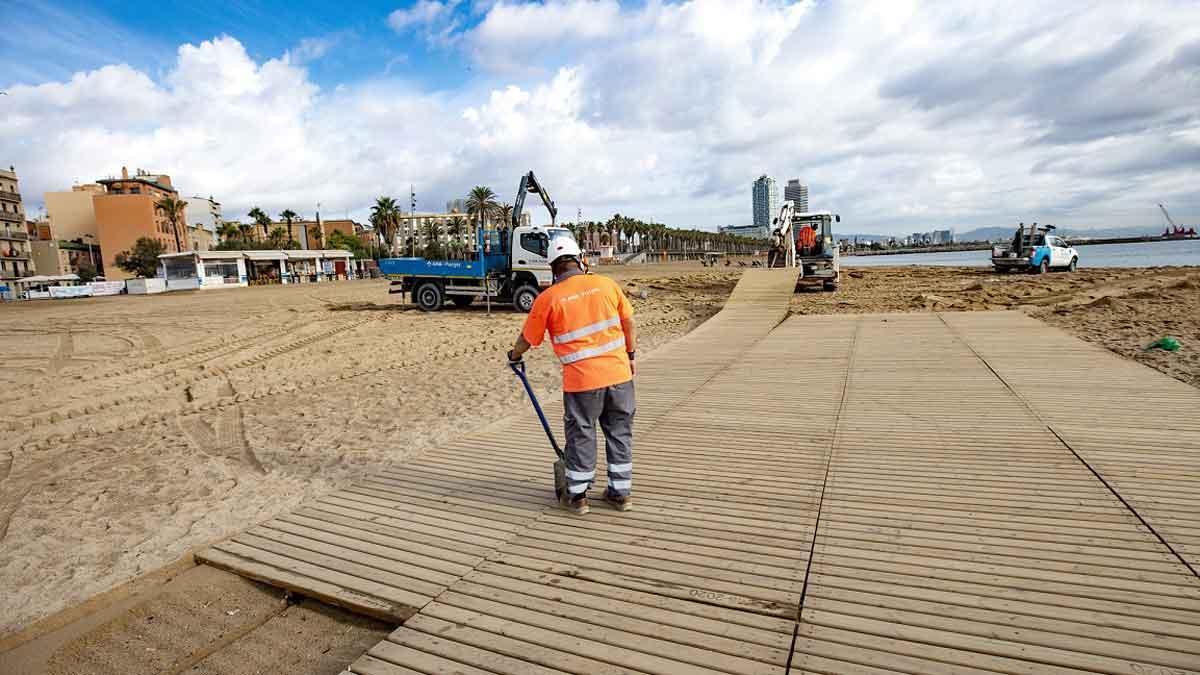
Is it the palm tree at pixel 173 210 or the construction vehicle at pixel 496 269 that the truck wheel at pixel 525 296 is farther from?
the palm tree at pixel 173 210

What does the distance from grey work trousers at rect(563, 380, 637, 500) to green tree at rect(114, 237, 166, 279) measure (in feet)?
236

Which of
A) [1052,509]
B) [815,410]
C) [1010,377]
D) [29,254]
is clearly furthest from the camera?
[29,254]

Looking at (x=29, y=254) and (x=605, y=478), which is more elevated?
(x=29, y=254)

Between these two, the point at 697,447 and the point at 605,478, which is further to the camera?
the point at 697,447

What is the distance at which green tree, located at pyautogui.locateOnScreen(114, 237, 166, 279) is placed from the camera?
61812 millimetres

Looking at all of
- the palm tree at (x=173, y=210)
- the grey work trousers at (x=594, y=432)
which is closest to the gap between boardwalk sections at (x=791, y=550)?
the grey work trousers at (x=594, y=432)

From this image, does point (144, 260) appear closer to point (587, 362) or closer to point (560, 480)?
point (560, 480)

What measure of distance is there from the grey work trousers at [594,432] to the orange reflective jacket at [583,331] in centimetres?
7

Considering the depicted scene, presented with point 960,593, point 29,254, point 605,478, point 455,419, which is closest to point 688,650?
point 960,593

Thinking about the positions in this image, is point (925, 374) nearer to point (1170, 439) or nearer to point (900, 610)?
point (1170, 439)

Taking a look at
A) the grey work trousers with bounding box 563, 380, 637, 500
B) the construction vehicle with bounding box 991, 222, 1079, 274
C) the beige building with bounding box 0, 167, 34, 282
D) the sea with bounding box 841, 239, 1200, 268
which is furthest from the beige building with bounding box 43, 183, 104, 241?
the grey work trousers with bounding box 563, 380, 637, 500

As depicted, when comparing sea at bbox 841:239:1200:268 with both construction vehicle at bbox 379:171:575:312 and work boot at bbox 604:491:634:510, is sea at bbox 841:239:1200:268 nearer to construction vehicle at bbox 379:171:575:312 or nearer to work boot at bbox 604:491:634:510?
construction vehicle at bbox 379:171:575:312

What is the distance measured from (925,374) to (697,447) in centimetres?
385

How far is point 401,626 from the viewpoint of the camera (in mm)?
2688
